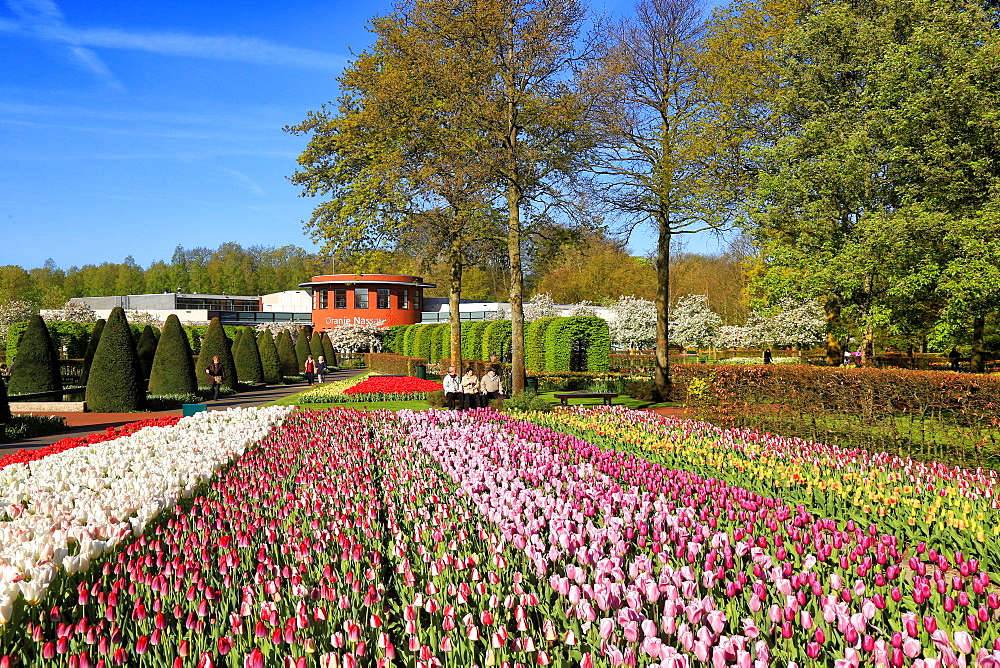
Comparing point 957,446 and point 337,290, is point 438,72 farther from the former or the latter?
point 337,290

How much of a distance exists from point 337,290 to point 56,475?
165ft

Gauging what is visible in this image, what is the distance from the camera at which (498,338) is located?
96.3 feet

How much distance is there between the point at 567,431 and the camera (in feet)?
33.2

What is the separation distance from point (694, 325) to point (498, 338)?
56.8ft

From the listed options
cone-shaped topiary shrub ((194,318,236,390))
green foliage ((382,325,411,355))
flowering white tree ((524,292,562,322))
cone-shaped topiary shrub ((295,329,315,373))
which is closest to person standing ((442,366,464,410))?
cone-shaped topiary shrub ((194,318,236,390))

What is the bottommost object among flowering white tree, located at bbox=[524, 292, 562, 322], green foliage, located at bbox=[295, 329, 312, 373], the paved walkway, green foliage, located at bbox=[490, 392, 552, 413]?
the paved walkway

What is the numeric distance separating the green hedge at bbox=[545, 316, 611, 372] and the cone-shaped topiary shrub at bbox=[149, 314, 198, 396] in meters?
11.1

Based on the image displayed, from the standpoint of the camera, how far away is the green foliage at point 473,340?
32.1 m

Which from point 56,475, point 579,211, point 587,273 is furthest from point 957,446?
point 587,273

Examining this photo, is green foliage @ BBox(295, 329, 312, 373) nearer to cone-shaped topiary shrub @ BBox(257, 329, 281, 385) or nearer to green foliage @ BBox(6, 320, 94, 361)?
cone-shaped topiary shrub @ BBox(257, 329, 281, 385)

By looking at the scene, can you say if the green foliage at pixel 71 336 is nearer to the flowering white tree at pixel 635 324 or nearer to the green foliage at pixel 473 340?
the green foliage at pixel 473 340

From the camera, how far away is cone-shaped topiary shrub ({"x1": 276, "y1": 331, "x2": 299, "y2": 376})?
36.5m

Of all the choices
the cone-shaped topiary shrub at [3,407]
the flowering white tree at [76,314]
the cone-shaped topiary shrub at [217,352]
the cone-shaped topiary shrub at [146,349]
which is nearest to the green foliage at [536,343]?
the cone-shaped topiary shrub at [217,352]

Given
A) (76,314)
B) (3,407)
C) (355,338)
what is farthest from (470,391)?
(76,314)
